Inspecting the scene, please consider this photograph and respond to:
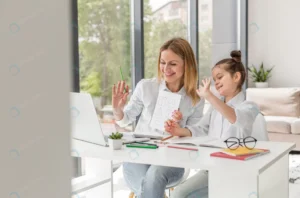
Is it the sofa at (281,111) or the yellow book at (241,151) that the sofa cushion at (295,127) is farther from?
the yellow book at (241,151)

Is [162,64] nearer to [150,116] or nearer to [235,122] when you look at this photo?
[150,116]

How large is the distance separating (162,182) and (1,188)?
1.63m

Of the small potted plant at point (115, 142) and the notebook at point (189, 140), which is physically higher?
the small potted plant at point (115, 142)

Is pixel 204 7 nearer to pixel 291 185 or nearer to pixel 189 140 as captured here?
pixel 291 185

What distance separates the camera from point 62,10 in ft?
1.04

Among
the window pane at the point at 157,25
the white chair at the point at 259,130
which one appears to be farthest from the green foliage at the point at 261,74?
the white chair at the point at 259,130

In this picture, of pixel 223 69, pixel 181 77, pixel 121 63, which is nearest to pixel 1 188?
pixel 223 69

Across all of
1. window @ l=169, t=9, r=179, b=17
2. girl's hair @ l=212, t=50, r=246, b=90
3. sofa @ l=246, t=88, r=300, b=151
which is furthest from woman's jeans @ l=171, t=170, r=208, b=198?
sofa @ l=246, t=88, r=300, b=151

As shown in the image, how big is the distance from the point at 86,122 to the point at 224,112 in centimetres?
64

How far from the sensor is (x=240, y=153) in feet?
5.27

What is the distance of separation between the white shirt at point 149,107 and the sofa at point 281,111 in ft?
9.32

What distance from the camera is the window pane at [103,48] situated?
3.28 metres

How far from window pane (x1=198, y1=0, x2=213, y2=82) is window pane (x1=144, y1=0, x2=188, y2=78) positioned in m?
0.59

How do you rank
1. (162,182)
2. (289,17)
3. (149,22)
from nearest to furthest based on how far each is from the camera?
(162,182) < (149,22) < (289,17)
